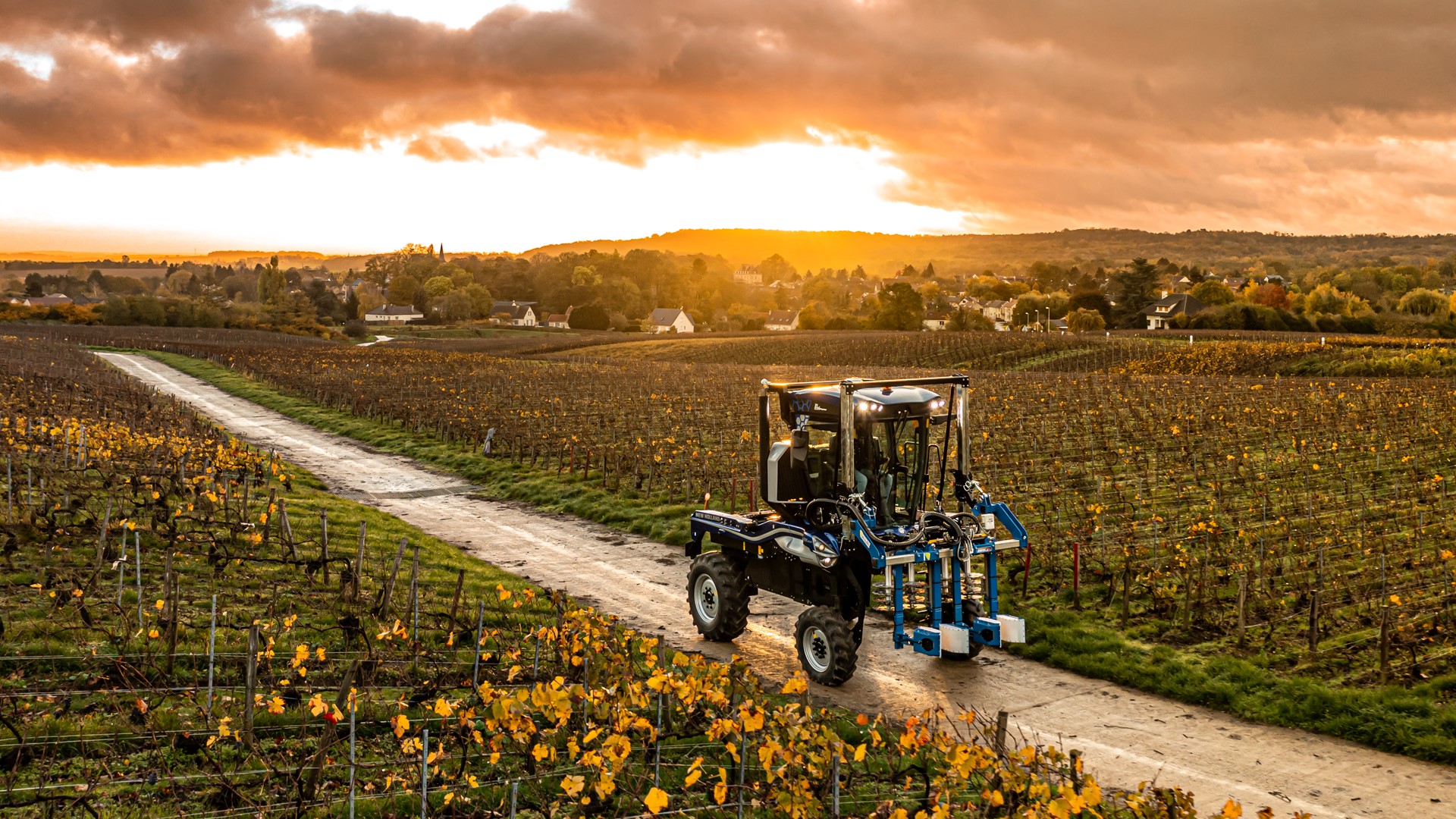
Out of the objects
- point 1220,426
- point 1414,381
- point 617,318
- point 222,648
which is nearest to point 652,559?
point 222,648

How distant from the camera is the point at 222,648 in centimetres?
1118

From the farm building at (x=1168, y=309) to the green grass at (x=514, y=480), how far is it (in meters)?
75.6

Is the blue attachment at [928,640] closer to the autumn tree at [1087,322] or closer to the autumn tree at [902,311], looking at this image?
the autumn tree at [1087,322]

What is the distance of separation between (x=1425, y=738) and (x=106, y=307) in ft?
436

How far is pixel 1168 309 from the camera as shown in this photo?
97.0 m

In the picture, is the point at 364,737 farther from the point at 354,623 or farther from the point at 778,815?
the point at 778,815

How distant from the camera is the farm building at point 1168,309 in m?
95.0

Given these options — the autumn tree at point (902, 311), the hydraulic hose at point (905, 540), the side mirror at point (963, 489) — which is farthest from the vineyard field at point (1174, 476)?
the autumn tree at point (902, 311)

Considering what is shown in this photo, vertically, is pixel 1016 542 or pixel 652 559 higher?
pixel 1016 542

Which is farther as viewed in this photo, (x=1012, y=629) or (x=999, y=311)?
(x=999, y=311)

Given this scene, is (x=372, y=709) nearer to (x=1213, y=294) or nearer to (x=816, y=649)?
(x=816, y=649)

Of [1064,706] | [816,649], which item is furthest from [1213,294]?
[816,649]

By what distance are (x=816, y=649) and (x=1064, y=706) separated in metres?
2.84

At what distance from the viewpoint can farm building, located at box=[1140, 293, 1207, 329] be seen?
95.0 metres
